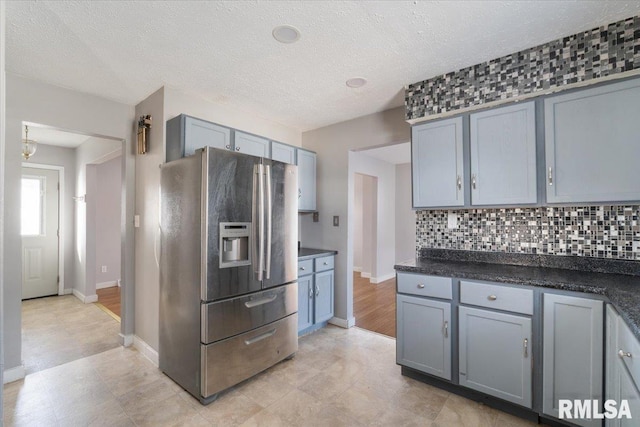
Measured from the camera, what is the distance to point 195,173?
2.19 metres

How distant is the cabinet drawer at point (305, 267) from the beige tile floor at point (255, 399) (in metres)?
0.82

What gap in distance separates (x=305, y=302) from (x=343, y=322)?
0.64m

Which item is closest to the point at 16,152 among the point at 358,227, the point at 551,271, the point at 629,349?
the point at 629,349

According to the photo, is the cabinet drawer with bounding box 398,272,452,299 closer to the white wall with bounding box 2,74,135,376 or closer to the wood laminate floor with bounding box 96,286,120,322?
the white wall with bounding box 2,74,135,376

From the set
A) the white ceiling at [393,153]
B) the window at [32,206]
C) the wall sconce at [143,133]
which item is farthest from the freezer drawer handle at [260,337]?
the window at [32,206]

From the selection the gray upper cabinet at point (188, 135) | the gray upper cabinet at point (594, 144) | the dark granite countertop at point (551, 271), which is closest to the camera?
the dark granite countertop at point (551, 271)

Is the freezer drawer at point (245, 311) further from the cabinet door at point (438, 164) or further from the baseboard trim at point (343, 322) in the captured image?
the cabinet door at point (438, 164)

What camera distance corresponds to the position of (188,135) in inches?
99.4

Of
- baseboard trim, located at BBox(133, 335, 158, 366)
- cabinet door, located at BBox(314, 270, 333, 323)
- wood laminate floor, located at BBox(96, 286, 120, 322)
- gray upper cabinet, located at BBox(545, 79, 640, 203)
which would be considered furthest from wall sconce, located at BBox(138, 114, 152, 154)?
gray upper cabinet, located at BBox(545, 79, 640, 203)

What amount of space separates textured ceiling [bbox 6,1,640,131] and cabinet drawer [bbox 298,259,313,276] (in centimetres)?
169

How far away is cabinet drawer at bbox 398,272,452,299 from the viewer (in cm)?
220

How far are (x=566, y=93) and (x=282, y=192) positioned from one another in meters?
2.16

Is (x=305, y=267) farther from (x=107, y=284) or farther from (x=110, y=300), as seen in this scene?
(x=107, y=284)

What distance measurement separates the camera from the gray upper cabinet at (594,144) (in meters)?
1.81
